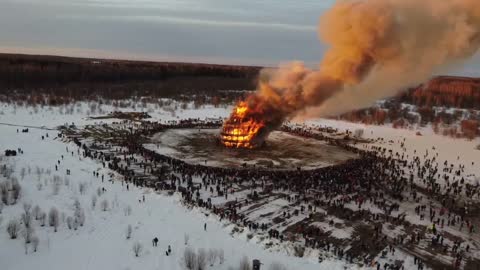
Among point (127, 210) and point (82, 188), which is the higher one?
point (82, 188)

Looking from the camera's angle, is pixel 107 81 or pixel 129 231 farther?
pixel 107 81

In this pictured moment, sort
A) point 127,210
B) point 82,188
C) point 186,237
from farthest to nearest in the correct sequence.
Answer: point 82,188 → point 127,210 → point 186,237

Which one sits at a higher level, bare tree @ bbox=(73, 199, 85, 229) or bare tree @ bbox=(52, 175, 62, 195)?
bare tree @ bbox=(52, 175, 62, 195)

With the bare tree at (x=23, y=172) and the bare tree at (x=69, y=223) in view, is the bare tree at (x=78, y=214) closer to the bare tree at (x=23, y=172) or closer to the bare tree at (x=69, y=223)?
the bare tree at (x=69, y=223)

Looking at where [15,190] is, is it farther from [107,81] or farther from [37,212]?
[107,81]

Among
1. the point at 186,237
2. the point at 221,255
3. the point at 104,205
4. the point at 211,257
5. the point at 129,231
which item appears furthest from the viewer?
the point at 104,205

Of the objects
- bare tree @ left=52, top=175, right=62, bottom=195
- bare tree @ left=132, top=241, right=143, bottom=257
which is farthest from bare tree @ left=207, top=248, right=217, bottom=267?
bare tree @ left=52, top=175, right=62, bottom=195

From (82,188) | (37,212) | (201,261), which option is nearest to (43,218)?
(37,212)

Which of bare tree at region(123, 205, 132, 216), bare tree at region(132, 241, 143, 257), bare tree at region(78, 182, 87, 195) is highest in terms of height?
bare tree at region(78, 182, 87, 195)

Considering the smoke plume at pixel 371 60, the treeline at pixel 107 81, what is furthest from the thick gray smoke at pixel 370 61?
the treeline at pixel 107 81

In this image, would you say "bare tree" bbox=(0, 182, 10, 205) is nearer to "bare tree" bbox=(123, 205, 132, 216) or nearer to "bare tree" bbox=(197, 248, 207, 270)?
"bare tree" bbox=(123, 205, 132, 216)
